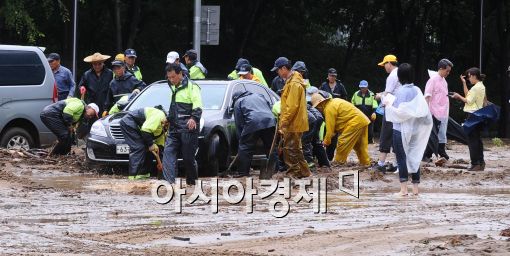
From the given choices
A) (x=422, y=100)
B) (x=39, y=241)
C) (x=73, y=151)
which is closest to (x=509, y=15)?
(x=73, y=151)

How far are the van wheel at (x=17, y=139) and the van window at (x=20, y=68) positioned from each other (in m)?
0.78

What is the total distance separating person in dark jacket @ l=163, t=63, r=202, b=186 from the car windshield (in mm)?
2014

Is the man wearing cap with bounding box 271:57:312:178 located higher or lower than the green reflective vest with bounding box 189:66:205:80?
lower

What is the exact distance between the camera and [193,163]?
49.9 feet

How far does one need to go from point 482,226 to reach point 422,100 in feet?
11.8

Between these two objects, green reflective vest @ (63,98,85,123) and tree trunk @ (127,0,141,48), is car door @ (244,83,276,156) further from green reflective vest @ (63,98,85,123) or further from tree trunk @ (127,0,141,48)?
tree trunk @ (127,0,141,48)

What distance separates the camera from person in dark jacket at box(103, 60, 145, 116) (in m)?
19.5

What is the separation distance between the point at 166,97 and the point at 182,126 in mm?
2547

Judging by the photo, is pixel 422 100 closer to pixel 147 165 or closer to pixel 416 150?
pixel 416 150

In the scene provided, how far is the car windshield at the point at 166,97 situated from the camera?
17.6 m

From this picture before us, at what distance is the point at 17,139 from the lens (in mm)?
18969

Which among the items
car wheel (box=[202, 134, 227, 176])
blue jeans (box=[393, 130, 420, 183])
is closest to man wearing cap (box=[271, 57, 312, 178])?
car wheel (box=[202, 134, 227, 176])

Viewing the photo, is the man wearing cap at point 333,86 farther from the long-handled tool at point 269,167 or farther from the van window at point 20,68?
the long-handled tool at point 269,167

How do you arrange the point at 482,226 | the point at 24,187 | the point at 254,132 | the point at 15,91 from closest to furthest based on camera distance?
the point at 482,226, the point at 24,187, the point at 254,132, the point at 15,91
